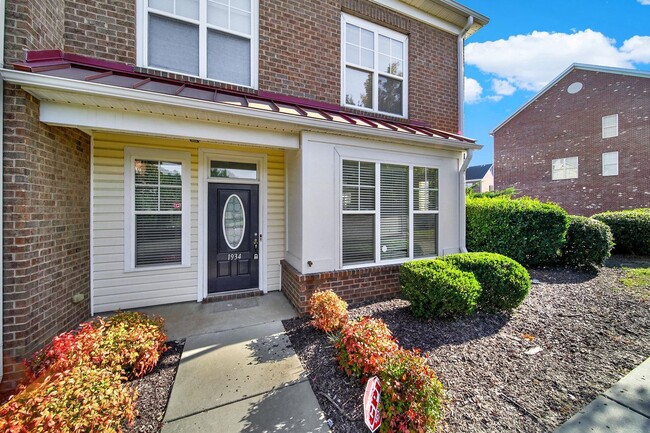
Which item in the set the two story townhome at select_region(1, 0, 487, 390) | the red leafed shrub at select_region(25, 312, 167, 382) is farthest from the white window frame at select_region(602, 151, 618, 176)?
the red leafed shrub at select_region(25, 312, 167, 382)

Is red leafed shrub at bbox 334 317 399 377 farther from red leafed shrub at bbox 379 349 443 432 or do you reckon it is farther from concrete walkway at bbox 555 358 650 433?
concrete walkway at bbox 555 358 650 433

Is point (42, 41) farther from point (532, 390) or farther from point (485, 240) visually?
point (485, 240)

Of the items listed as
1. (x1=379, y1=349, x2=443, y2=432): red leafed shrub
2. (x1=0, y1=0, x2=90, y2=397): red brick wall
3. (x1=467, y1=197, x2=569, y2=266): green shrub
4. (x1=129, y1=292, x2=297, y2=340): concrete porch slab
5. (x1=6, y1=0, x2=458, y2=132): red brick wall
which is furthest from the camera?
(x1=467, y1=197, x2=569, y2=266): green shrub

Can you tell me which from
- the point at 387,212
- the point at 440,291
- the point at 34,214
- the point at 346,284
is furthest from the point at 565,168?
the point at 34,214

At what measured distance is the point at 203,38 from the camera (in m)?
4.97

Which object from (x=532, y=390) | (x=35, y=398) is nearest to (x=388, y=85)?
(x=532, y=390)

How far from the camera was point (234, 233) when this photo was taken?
5.42 metres

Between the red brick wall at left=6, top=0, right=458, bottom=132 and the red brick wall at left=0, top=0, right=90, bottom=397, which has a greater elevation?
the red brick wall at left=6, top=0, right=458, bottom=132

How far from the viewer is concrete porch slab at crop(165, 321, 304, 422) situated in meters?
2.69

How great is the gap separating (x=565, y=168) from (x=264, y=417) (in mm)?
23709

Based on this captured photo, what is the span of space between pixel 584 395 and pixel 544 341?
1.07 metres

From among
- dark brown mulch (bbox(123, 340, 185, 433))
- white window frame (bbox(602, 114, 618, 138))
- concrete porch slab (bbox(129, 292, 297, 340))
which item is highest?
white window frame (bbox(602, 114, 618, 138))

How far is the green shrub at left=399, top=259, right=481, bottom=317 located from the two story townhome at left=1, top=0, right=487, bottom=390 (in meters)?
1.07

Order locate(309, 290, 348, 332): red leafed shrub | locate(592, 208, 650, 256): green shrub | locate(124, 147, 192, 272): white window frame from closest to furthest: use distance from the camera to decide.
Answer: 1. locate(309, 290, 348, 332): red leafed shrub
2. locate(124, 147, 192, 272): white window frame
3. locate(592, 208, 650, 256): green shrub
